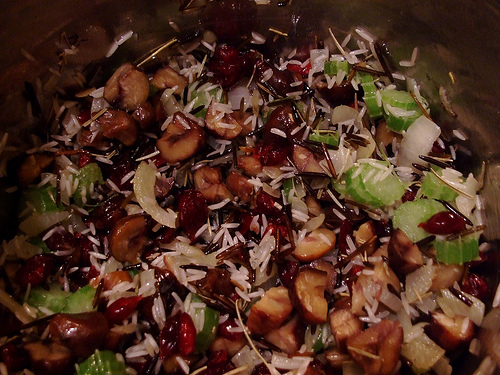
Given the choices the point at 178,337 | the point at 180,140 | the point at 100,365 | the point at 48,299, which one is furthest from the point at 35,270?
the point at 180,140

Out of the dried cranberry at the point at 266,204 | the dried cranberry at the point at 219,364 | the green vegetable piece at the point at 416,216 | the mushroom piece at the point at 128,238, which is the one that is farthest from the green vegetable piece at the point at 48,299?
the green vegetable piece at the point at 416,216

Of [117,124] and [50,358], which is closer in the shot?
[50,358]

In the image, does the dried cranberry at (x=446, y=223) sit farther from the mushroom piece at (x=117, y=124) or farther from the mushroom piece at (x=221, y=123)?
the mushroom piece at (x=117, y=124)

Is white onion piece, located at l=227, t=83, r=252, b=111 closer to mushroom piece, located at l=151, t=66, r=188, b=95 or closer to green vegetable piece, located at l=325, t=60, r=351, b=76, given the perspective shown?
mushroom piece, located at l=151, t=66, r=188, b=95

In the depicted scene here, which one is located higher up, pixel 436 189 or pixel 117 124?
pixel 117 124

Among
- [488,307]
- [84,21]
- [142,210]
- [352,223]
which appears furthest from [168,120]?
[488,307]

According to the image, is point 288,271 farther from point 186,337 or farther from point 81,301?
point 81,301

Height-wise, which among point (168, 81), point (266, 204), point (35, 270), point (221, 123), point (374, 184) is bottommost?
point (35, 270)

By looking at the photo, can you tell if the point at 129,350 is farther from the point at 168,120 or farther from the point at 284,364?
the point at 168,120

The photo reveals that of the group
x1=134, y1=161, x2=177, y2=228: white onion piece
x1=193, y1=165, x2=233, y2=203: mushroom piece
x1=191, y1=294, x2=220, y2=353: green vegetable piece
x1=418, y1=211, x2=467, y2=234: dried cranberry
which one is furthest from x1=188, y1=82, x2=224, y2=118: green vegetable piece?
x1=418, y1=211, x2=467, y2=234: dried cranberry
